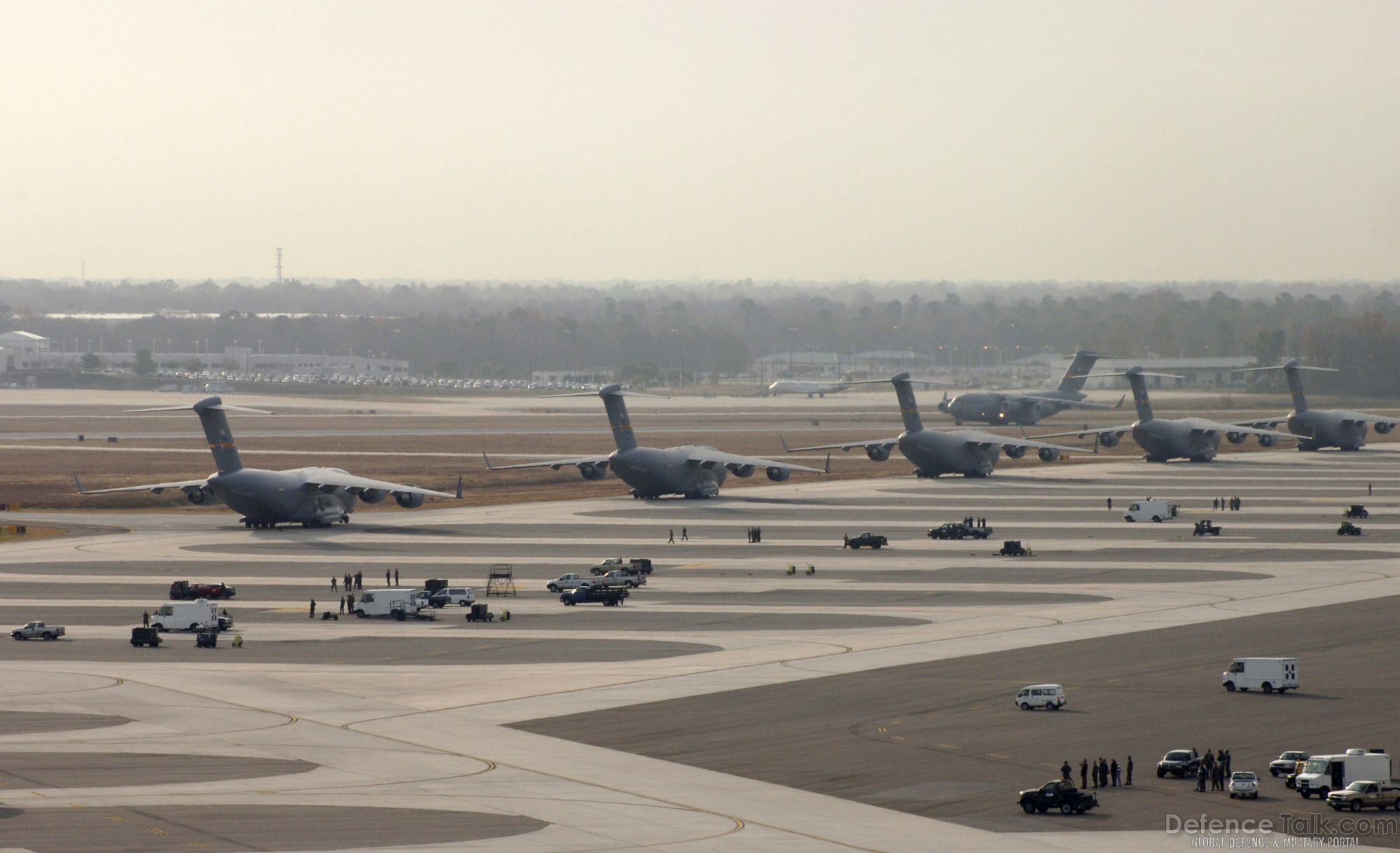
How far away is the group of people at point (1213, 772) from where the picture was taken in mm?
37750

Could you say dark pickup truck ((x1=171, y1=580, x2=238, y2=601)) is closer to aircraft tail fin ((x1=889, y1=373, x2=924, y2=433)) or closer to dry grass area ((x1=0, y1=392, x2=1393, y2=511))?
dry grass area ((x1=0, y1=392, x2=1393, y2=511))

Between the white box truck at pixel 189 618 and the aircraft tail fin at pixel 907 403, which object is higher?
the aircraft tail fin at pixel 907 403

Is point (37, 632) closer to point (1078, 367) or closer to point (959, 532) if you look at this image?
point (959, 532)

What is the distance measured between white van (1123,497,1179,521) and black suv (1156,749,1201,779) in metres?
60.4

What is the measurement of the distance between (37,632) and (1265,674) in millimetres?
38729

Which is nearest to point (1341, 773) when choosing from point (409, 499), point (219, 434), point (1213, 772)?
point (1213, 772)

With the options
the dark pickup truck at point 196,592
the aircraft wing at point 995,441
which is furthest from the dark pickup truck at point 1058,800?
the aircraft wing at point 995,441

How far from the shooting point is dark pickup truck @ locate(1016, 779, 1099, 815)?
36.0 meters

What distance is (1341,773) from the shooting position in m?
36.3

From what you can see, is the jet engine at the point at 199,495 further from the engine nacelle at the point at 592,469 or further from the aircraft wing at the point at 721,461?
the aircraft wing at the point at 721,461

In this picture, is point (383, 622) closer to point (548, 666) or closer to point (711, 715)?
point (548, 666)

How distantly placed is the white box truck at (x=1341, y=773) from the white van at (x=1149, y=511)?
61.8 metres

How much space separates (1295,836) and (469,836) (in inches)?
633

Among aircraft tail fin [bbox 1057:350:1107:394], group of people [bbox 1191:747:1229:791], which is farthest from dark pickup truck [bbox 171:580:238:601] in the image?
aircraft tail fin [bbox 1057:350:1107:394]
